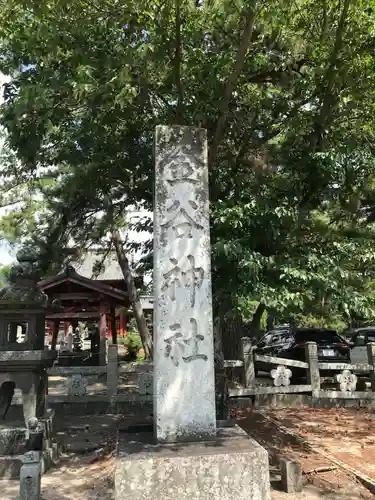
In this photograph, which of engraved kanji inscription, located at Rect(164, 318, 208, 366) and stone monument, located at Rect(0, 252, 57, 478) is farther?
stone monument, located at Rect(0, 252, 57, 478)

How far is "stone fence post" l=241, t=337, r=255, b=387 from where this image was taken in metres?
10.5

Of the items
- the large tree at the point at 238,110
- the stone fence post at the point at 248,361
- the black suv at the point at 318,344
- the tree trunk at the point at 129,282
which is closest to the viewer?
the large tree at the point at 238,110

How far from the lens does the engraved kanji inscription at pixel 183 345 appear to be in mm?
4000

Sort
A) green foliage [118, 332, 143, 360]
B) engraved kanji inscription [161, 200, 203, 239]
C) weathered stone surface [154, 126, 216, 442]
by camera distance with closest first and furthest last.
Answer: weathered stone surface [154, 126, 216, 442]
engraved kanji inscription [161, 200, 203, 239]
green foliage [118, 332, 143, 360]

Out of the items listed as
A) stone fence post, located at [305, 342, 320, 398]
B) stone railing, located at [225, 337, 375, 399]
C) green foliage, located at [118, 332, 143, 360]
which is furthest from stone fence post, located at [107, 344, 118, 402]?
green foliage, located at [118, 332, 143, 360]

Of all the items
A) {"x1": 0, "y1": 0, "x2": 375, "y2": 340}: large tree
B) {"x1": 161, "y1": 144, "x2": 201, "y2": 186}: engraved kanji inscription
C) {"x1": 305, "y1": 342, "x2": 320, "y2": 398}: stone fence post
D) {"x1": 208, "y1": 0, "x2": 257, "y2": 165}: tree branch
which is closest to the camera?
{"x1": 161, "y1": 144, "x2": 201, "y2": 186}: engraved kanji inscription

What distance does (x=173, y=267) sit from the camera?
4.17 m

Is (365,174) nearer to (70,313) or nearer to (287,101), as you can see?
(287,101)

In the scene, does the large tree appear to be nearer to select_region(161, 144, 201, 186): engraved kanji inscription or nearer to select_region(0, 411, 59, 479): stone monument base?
select_region(161, 144, 201, 186): engraved kanji inscription

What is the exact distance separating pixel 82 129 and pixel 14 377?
432 centimetres

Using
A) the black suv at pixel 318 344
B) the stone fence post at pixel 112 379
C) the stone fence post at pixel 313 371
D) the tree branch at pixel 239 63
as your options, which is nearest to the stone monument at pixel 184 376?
the tree branch at pixel 239 63

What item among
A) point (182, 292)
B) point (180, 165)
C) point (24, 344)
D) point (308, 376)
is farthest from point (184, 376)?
point (308, 376)

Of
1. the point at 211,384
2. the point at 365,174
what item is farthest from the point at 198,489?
the point at 365,174

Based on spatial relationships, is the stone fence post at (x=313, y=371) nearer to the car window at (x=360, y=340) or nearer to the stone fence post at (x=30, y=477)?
the car window at (x=360, y=340)
